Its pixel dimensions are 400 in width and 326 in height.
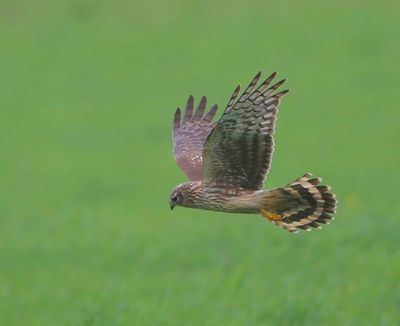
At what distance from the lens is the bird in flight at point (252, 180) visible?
812cm

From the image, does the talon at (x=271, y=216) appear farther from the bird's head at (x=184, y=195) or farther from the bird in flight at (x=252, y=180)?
the bird's head at (x=184, y=195)

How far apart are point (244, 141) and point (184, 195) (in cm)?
59

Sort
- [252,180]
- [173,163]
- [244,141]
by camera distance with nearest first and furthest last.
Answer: [244,141], [252,180], [173,163]

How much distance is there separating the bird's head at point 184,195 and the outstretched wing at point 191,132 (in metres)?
0.91

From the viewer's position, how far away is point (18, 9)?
85.8 feet

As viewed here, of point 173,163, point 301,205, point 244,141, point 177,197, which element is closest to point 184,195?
point 177,197

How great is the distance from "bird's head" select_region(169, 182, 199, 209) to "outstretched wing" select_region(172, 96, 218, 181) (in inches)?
35.8

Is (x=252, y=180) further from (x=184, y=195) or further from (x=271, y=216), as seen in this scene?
(x=184, y=195)

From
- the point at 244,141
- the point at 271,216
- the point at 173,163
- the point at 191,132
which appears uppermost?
the point at 173,163

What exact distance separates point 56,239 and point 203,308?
3.55 metres

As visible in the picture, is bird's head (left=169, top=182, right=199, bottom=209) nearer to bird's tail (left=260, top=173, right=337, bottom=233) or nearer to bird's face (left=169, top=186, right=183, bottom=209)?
bird's face (left=169, top=186, right=183, bottom=209)

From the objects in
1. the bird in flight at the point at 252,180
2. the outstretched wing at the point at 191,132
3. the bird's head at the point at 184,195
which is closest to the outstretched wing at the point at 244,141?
the bird in flight at the point at 252,180

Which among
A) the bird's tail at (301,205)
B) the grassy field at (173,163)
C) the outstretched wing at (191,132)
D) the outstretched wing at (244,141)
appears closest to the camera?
the outstretched wing at (244,141)

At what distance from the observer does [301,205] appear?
8406mm
